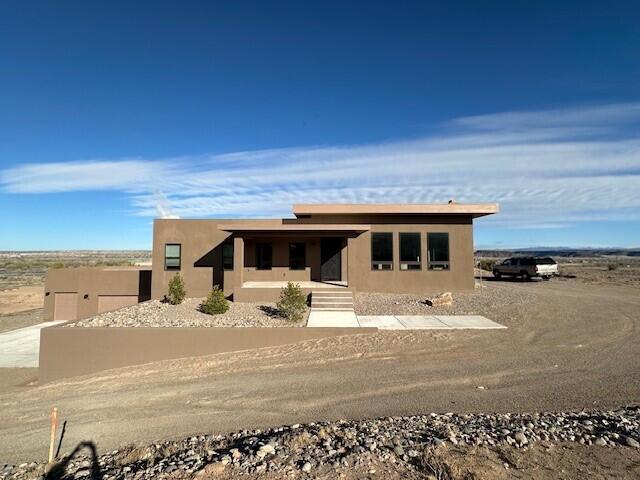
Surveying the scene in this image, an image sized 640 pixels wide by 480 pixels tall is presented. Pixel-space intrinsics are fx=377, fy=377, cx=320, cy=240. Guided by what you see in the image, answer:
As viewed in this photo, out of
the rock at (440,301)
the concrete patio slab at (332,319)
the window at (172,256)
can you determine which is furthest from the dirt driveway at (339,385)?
the window at (172,256)

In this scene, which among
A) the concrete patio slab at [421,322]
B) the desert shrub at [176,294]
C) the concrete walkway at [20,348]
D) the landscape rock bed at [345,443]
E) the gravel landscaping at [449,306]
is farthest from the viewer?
the desert shrub at [176,294]

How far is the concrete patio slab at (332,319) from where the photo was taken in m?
11.6

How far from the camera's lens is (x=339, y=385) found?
7789 mm

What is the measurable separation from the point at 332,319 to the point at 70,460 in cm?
801

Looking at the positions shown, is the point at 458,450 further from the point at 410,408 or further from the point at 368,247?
the point at 368,247

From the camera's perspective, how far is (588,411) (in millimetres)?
6000

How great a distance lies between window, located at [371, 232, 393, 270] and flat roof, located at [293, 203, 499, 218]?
117 centimetres

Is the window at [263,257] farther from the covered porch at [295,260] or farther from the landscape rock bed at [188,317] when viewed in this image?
the landscape rock bed at [188,317]

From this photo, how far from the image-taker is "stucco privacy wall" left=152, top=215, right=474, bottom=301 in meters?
18.1

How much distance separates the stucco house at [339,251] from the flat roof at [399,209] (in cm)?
4

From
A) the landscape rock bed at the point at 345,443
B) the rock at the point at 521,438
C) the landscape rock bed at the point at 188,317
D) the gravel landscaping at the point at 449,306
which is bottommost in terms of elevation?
the landscape rock bed at the point at 345,443

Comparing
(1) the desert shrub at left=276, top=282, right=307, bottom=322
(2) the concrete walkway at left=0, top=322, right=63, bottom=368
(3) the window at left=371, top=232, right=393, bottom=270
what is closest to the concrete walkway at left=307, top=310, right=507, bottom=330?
(1) the desert shrub at left=276, top=282, right=307, bottom=322

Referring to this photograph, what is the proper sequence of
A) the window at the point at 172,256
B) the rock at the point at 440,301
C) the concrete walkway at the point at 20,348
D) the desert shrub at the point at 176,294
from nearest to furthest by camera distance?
the concrete walkway at the point at 20,348 < the rock at the point at 440,301 < the desert shrub at the point at 176,294 < the window at the point at 172,256

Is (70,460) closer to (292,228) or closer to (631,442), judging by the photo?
(631,442)
